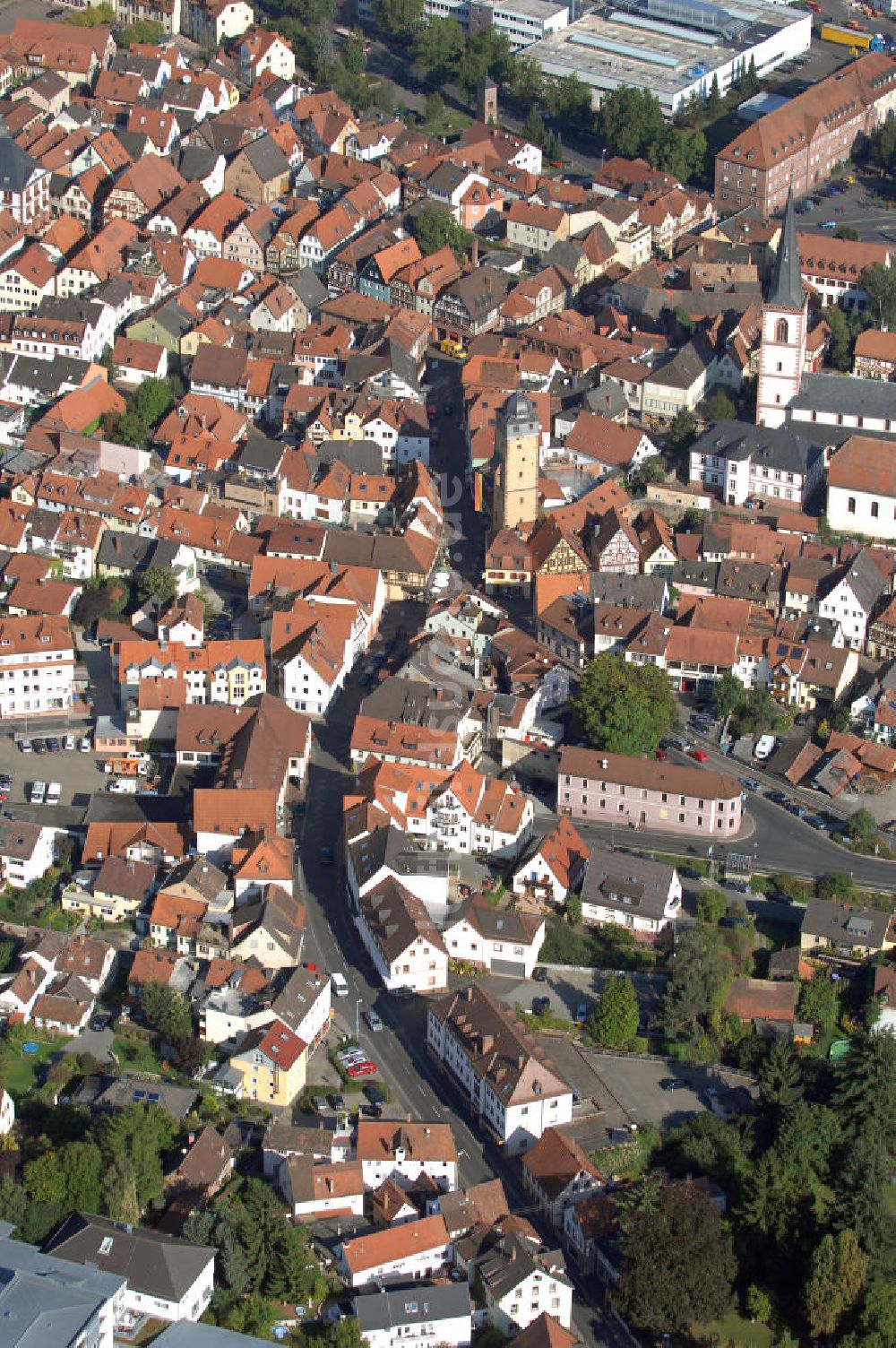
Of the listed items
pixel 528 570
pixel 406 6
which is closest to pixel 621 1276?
pixel 528 570

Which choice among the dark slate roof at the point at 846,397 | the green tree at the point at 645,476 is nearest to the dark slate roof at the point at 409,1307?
the green tree at the point at 645,476

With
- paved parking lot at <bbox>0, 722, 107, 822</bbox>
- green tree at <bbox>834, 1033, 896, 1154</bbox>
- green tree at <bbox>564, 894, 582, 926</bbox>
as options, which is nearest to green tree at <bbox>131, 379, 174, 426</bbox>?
paved parking lot at <bbox>0, 722, 107, 822</bbox>

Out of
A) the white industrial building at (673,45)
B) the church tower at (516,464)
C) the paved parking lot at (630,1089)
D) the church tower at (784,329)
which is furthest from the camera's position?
the white industrial building at (673,45)

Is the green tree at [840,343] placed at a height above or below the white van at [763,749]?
above

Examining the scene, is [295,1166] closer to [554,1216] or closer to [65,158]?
[554,1216]

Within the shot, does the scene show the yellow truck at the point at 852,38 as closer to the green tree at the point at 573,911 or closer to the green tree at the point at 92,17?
the green tree at the point at 92,17

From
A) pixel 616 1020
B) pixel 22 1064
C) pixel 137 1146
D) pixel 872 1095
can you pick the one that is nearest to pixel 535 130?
pixel 616 1020

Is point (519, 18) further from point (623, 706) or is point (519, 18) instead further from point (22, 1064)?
point (22, 1064)
